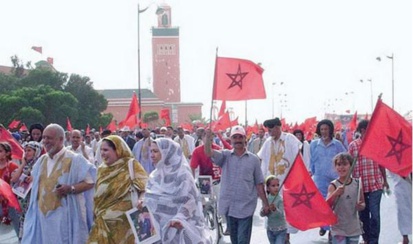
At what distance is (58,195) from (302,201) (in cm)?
215

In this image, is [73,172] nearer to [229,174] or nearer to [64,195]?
[64,195]

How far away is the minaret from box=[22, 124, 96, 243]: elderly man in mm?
122194

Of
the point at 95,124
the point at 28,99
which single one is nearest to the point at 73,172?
the point at 28,99

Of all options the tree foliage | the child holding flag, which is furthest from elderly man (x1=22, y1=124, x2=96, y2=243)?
the tree foliage

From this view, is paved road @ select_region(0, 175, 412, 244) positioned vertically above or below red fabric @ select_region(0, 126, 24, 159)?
below

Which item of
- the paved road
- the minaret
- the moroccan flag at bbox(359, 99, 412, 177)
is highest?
the minaret

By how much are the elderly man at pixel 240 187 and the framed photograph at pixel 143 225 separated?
119 centimetres

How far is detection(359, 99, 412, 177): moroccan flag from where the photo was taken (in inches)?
254

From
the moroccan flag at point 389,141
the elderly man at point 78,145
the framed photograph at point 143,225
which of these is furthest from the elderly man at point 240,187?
the elderly man at point 78,145

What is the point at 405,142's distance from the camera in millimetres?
6453

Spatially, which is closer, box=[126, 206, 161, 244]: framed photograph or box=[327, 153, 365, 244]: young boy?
box=[126, 206, 161, 244]: framed photograph

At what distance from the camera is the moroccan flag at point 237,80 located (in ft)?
28.4

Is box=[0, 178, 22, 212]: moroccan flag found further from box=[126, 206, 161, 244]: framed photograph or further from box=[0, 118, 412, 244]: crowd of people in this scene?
box=[126, 206, 161, 244]: framed photograph

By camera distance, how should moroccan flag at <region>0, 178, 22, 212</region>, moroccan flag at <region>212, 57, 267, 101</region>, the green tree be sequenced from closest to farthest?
moroccan flag at <region>0, 178, 22, 212</region>
moroccan flag at <region>212, 57, 267, 101</region>
the green tree
